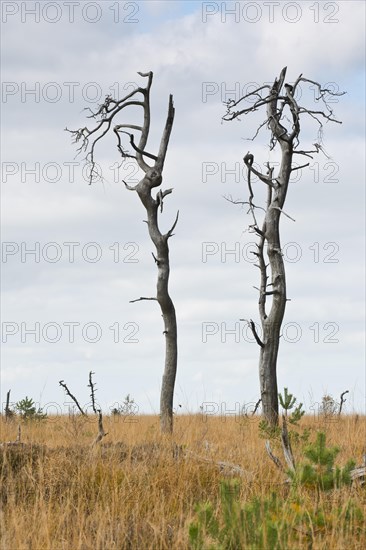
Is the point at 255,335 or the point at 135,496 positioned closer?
the point at 135,496

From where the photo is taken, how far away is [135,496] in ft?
26.7

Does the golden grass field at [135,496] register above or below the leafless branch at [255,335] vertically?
below

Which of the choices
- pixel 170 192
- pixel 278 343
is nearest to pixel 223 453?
pixel 278 343

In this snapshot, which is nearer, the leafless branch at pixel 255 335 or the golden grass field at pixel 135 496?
the golden grass field at pixel 135 496

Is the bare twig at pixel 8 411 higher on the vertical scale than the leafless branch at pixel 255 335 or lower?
lower

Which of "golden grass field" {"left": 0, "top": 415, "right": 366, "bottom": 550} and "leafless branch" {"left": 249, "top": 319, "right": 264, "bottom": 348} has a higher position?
"leafless branch" {"left": 249, "top": 319, "right": 264, "bottom": 348}

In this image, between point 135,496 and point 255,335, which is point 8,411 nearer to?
point 255,335

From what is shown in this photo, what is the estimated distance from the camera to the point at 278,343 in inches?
661

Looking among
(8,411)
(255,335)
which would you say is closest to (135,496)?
(255,335)

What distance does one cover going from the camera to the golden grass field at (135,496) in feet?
21.2

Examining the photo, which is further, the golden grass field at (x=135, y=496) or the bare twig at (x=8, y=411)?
the bare twig at (x=8, y=411)

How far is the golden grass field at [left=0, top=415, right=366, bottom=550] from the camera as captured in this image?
6.48m

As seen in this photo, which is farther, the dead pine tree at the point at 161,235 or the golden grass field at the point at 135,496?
the dead pine tree at the point at 161,235

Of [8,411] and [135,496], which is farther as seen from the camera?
[8,411]
